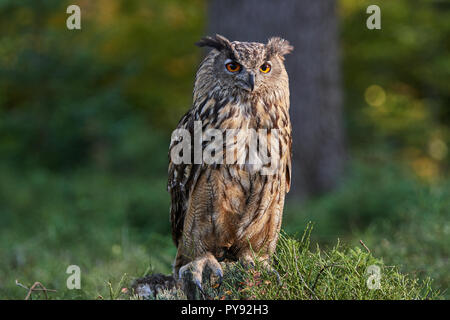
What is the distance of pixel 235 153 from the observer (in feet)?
9.01

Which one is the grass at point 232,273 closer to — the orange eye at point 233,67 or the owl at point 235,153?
the owl at point 235,153

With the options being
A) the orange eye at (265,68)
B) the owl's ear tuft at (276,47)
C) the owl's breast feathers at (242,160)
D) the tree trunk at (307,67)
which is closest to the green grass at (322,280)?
the owl's breast feathers at (242,160)

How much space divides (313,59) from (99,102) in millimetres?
4087

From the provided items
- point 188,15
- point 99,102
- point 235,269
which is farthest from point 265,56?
point 188,15

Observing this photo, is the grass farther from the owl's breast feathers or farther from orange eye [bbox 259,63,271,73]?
orange eye [bbox 259,63,271,73]

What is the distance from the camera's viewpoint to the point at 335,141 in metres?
7.19

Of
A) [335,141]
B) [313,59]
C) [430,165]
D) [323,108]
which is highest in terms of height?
[313,59]

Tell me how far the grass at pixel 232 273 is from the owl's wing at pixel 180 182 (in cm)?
36

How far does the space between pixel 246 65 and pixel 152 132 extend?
878 centimetres

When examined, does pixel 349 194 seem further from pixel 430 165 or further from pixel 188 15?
pixel 188 15

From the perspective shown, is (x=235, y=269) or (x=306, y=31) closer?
(x=235, y=269)

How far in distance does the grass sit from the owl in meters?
0.22

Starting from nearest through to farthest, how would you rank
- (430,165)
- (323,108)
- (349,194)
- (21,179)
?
(349,194) → (323,108) → (21,179) → (430,165)
